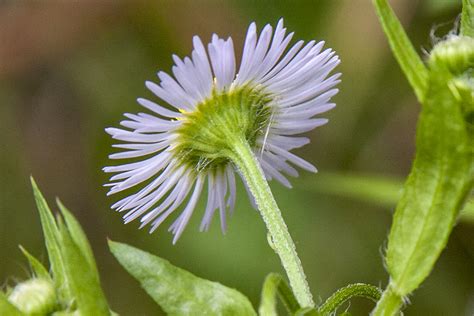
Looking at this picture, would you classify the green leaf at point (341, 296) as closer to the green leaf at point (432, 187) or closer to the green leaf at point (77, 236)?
the green leaf at point (432, 187)

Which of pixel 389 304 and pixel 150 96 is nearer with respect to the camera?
pixel 389 304

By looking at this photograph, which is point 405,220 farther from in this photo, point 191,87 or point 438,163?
point 191,87

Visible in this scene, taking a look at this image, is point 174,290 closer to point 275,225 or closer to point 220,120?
point 275,225

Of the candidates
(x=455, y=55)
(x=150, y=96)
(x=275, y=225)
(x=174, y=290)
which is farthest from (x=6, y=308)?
(x=150, y=96)

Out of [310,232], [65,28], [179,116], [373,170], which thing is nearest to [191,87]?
[179,116]

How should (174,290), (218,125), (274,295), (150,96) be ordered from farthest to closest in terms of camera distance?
(150,96) < (218,125) < (174,290) < (274,295)

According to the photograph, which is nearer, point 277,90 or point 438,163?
point 438,163

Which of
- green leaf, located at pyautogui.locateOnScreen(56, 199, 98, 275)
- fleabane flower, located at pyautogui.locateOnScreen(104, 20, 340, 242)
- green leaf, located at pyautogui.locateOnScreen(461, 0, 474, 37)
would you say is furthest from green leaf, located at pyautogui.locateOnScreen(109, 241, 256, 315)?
green leaf, located at pyautogui.locateOnScreen(461, 0, 474, 37)
